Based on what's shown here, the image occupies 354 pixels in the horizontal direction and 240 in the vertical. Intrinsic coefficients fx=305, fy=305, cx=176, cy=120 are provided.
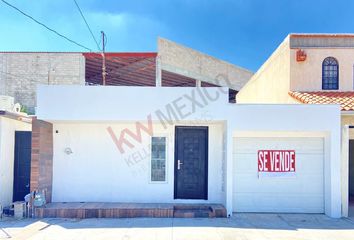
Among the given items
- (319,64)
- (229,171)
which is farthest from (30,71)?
(319,64)

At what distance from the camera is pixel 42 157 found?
9992 mm

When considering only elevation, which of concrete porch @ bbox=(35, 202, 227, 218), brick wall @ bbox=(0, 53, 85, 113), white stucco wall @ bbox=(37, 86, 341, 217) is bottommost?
concrete porch @ bbox=(35, 202, 227, 218)

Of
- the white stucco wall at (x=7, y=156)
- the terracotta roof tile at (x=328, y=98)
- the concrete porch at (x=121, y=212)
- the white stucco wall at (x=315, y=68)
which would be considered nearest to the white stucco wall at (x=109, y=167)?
the concrete porch at (x=121, y=212)

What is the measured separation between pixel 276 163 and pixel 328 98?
3814 millimetres

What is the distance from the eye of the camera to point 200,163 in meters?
10.9

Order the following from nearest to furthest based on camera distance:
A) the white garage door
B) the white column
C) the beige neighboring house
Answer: the white column, the white garage door, the beige neighboring house

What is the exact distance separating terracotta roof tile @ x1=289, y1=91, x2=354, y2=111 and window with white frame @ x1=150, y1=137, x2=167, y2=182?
5764 mm

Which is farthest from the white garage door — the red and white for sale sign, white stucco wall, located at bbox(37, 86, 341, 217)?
white stucco wall, located at bbox(37, 86, 341, 217)

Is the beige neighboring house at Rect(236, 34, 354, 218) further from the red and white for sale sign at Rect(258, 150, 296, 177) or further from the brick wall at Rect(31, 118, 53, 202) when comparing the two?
the brick wall at Rect(31, 118, 53, 202)

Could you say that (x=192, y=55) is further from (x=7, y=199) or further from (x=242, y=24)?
(x=7, y=199)

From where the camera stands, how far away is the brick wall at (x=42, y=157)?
31.8 ft

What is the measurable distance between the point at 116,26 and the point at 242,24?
7.77 meters

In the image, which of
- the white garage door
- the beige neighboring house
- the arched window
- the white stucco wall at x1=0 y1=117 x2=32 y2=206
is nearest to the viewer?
the white stucco wall at x1=0 y1=117 x2=32 y2=206

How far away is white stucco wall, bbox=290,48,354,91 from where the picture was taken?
13516 millimetres
